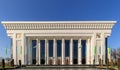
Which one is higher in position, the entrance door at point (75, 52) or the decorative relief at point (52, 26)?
the decorative relief at point (52, 26)

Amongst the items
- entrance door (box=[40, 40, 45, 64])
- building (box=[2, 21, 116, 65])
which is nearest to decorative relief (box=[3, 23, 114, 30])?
building (box=[2, 21, 116, 65])

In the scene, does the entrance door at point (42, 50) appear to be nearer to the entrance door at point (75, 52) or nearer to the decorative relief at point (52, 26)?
the decorative relief at point (52, 26)

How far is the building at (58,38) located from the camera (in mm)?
59500

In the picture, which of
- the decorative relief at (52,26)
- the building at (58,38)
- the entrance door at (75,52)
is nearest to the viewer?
the building at (58,38)

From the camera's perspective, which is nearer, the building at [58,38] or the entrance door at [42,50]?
A: the building at [58,38]

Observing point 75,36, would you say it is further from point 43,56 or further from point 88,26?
point 43,56

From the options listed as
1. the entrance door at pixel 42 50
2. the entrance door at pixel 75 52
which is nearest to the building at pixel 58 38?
the entrance door at pixel 42 50

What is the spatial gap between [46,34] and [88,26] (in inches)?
349

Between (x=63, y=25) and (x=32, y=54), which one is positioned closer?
(x=63, y=25)

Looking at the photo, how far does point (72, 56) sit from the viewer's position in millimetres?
61938

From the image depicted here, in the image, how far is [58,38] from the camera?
62.1 m

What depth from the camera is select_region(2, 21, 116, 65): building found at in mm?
59500

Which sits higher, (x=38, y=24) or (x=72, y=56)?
(x=38, y=24)

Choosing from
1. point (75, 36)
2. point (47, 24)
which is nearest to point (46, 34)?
point (47, 24)
